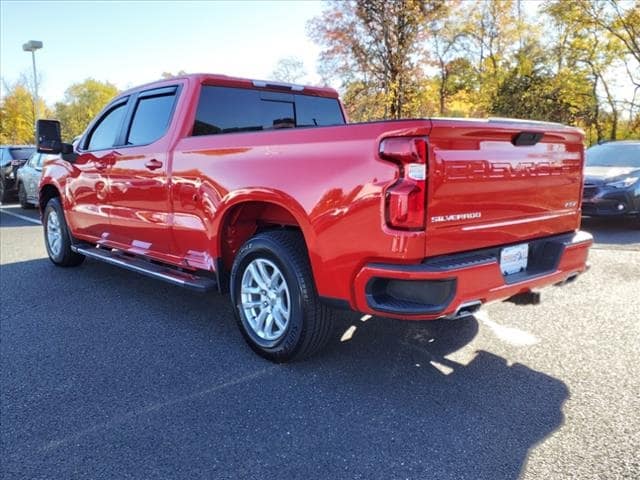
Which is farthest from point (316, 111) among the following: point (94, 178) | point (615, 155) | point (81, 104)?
point (81, 104)

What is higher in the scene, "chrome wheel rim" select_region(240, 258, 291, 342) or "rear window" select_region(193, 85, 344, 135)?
"rear window" select_region(193, 85, 344, 135)

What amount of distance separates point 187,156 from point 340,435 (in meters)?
2.33

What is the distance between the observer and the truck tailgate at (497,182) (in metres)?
2.58

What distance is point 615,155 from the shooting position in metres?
9.35

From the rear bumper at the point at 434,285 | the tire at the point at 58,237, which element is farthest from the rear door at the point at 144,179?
the rear bumper at the point at 434,285

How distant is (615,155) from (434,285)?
853cm

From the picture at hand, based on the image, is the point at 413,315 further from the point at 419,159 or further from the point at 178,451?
the point at 178,451

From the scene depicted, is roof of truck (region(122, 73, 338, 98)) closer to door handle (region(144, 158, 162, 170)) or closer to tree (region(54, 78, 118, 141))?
door handle (region(144, 158, 162, 170))

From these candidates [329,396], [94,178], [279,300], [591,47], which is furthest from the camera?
[591,47]

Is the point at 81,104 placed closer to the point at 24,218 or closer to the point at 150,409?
the point at 24,218

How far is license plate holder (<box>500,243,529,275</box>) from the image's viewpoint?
2.97 meters

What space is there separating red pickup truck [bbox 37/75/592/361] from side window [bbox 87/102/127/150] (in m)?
0.07

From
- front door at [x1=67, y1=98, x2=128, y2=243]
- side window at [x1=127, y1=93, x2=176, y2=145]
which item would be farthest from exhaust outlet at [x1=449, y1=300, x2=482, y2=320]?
front door at [x1=67, y1=98, x2=128, y2=243]

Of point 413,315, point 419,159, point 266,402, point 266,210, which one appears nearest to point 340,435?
point 266,402
